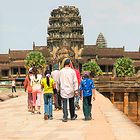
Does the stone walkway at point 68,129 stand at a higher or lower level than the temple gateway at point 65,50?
lower

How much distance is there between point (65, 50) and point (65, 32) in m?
6.45

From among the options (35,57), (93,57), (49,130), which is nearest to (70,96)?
(49,130)

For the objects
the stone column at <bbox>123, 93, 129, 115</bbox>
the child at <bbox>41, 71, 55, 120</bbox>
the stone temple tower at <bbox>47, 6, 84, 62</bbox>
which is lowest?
the stone column at <bbox>123, 93, 129, 115</bbox>

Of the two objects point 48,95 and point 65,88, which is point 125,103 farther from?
point 65,88

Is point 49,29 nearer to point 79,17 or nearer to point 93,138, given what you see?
point 79,17

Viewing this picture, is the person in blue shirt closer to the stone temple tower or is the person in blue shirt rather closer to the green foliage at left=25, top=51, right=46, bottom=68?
the green foliage at left=25, top=51, right=46, bottom=68

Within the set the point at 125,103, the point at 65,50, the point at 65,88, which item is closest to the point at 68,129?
the point at 65,88

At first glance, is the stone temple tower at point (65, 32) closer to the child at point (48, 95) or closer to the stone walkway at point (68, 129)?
the child at point (48, 95)

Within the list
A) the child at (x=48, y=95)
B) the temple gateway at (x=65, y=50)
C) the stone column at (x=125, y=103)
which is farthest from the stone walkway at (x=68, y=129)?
the temple gateway at (x=65, y=50)

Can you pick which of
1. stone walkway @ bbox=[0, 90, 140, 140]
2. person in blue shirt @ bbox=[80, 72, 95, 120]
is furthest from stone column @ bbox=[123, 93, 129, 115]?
person in blue shirt @ bbox=[80, 72, 95, 120]

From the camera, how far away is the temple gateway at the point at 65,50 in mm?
108938

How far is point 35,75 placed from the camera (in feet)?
50.9

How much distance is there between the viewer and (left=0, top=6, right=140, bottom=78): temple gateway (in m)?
109

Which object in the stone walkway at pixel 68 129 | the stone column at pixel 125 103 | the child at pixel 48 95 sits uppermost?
the child at pixel 48 95
